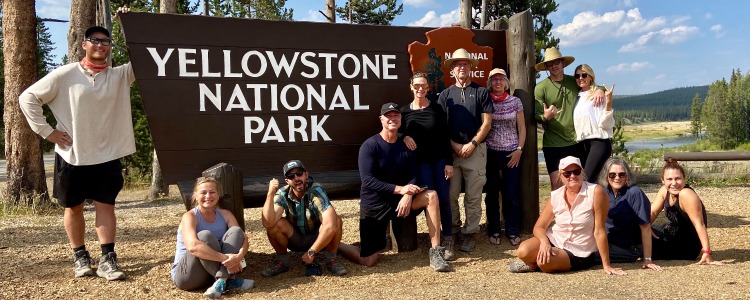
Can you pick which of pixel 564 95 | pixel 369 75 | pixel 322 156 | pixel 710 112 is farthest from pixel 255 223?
pixel 710 112

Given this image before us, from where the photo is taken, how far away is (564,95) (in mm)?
5801

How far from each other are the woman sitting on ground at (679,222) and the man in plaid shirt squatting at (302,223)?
269 centimetres

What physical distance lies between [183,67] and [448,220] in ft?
8.77

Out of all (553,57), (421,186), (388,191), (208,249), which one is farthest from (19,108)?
(553,57)

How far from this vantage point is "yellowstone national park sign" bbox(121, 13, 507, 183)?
5.07 meters

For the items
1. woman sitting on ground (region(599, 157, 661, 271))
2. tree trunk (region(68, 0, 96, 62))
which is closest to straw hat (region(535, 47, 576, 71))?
woman sitting on ground (region(599, 157, 661, 271))

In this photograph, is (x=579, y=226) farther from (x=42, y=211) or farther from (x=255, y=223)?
(x=42, y=211)

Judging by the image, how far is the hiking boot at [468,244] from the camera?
556 cm

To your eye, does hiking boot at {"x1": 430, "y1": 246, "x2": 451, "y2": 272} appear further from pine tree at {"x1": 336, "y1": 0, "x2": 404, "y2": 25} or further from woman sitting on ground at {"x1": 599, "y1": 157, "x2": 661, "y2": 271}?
pine tree at {"x1": 336, "y1": 0, "x2": 404, "y2": 25}

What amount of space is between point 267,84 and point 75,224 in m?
1.94

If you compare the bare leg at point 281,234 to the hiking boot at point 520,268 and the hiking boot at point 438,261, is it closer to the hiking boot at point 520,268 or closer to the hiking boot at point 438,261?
the hiking boot at point 438,261

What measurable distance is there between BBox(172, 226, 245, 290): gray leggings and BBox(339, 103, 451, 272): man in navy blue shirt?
118 cm

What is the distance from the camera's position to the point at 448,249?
5312mm

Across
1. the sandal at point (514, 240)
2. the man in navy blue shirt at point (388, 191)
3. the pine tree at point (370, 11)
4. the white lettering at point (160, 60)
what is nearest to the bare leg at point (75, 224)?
the white lettering at point (160, 60)
